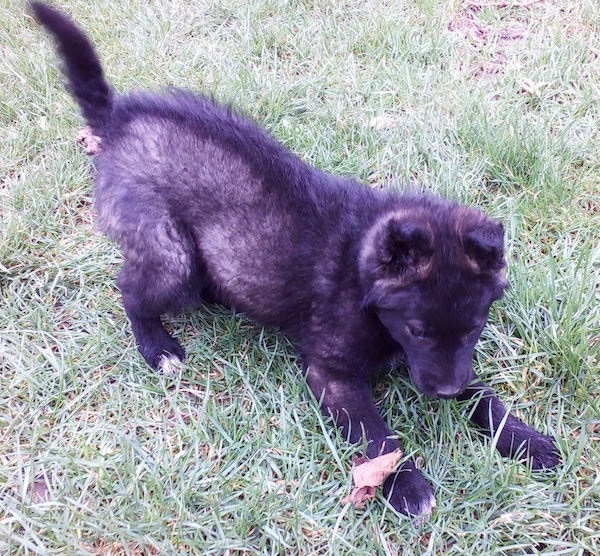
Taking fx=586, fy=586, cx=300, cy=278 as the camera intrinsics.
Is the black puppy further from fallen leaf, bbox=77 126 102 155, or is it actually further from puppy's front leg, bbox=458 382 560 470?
fallen leaf, bbox=77 126 102 155

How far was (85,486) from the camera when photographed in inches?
105

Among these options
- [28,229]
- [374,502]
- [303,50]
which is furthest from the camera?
[303,50]

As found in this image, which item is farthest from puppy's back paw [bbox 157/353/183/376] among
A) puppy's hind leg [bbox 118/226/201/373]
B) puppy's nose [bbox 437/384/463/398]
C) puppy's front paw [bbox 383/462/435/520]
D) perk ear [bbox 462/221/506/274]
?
perk ear [bbox 462/221/506/274]

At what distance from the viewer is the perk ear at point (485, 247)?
2473mm

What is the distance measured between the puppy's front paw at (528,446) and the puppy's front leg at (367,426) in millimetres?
433

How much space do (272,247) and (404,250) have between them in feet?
2.68

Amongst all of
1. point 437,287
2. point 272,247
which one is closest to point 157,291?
point 272,247

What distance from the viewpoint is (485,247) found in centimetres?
246

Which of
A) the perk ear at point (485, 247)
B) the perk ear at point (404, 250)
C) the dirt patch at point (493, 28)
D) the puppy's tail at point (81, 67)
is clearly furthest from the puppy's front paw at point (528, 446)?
the dirt patch at point (493, 28)

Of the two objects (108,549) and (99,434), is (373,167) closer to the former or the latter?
(99,434)

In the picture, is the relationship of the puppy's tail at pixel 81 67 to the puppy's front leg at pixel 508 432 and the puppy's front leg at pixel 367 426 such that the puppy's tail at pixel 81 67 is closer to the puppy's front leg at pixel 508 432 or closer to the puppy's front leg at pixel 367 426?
the puppy's front leg at pixel 367 426

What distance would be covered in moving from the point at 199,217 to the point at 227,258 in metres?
0.27

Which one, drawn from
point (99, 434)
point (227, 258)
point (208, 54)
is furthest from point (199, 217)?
point (208, 54)

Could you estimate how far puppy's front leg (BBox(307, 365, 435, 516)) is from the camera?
8.61 feet
